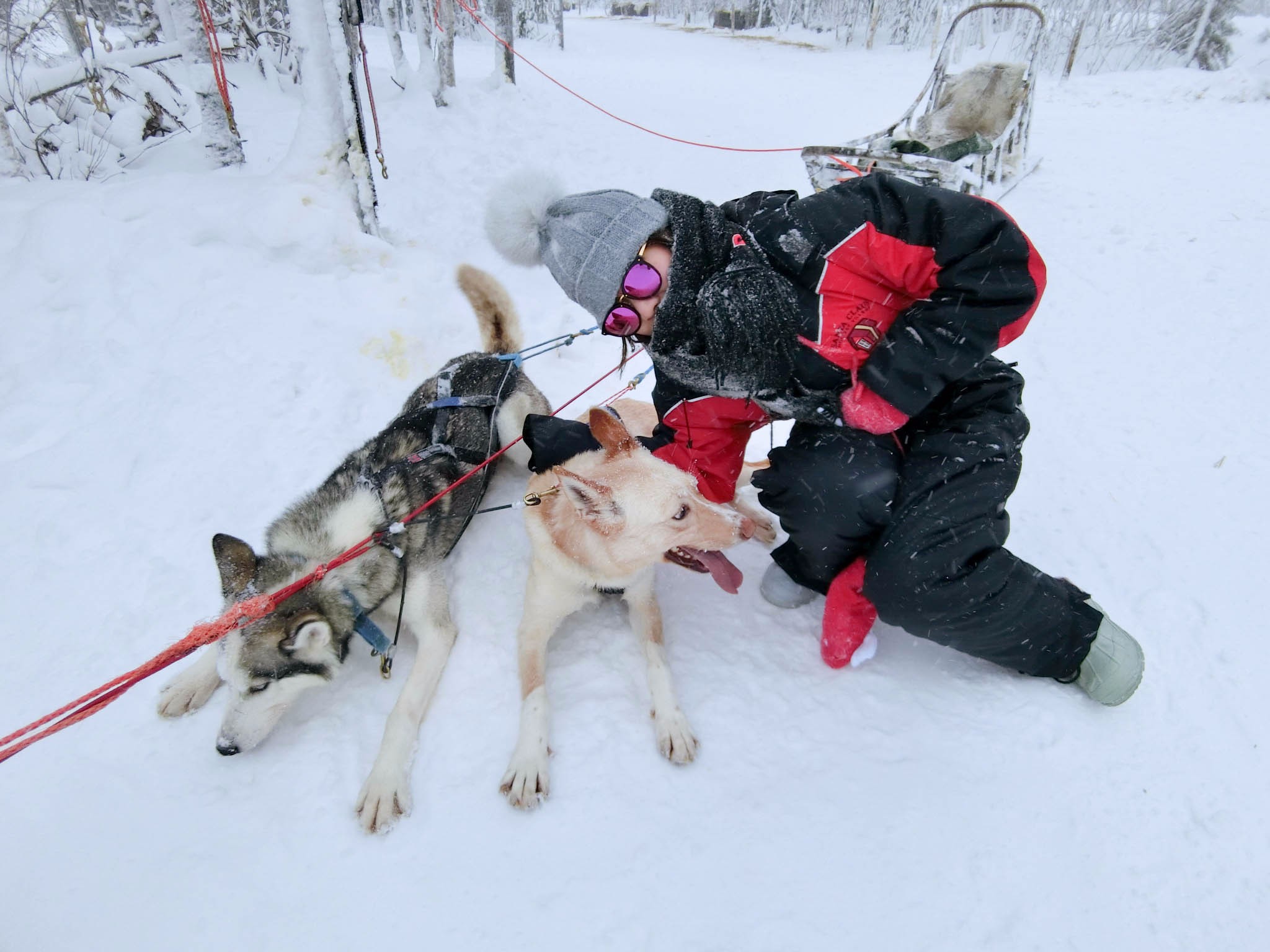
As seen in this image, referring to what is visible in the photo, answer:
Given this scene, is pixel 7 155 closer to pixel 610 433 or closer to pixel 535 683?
pixel 610 433

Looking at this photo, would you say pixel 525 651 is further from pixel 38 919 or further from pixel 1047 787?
pixel 1047 787

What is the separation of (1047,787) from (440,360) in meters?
3.47

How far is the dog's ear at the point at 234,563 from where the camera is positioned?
71.7 inches

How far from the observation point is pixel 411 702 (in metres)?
1.90

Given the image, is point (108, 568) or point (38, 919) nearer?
point (38, 919)

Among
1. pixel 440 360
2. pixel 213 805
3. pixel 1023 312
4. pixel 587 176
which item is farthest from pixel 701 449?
pixel 587 176

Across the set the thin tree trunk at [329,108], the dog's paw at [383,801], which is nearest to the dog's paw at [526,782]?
the dog's paw at [383,801]

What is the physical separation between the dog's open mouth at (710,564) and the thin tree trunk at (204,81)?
16.8 feet

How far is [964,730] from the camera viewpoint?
5.79 feet

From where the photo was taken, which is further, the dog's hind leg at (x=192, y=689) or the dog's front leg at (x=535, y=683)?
the dog's hind leg at (x=192, y=689)

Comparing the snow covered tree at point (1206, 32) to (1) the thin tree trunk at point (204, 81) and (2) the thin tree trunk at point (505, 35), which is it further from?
(1) the thin tree trunk at point (204, 81)

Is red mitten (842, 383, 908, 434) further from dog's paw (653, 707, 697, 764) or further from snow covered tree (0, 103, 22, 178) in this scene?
snow covered tree (0, 103, 22, 178)

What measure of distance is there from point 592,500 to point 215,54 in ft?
14.8

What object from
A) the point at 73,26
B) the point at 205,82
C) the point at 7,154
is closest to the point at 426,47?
the point at 73,26
